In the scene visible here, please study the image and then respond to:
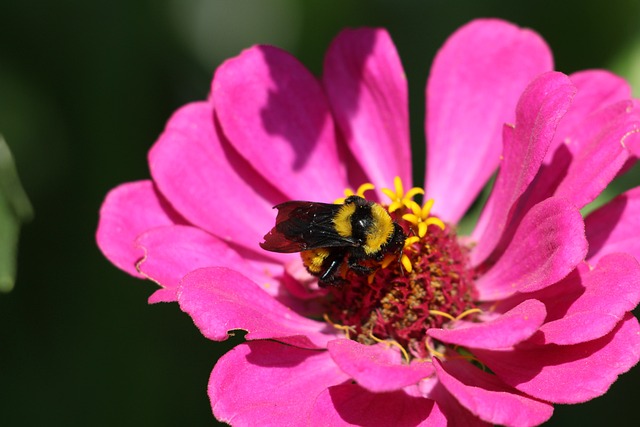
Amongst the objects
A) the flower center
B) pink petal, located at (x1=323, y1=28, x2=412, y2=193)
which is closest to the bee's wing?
the flower center

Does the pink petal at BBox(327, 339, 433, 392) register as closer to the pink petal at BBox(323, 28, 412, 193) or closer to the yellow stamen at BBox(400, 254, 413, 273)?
the yellow stamen at BBox(400, 254, 413, 273)

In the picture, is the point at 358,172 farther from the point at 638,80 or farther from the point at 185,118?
the point at 638,80

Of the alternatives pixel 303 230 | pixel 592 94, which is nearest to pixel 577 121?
pixel 592 94

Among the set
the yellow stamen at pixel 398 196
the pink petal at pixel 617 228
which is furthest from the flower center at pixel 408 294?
the pink petal at pixel 617 228

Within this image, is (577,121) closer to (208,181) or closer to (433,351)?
(433,351)

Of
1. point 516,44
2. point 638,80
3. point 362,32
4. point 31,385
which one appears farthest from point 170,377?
point 638,80

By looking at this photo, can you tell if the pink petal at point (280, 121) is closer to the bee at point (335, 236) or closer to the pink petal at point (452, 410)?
the bee at point (335, 236)
